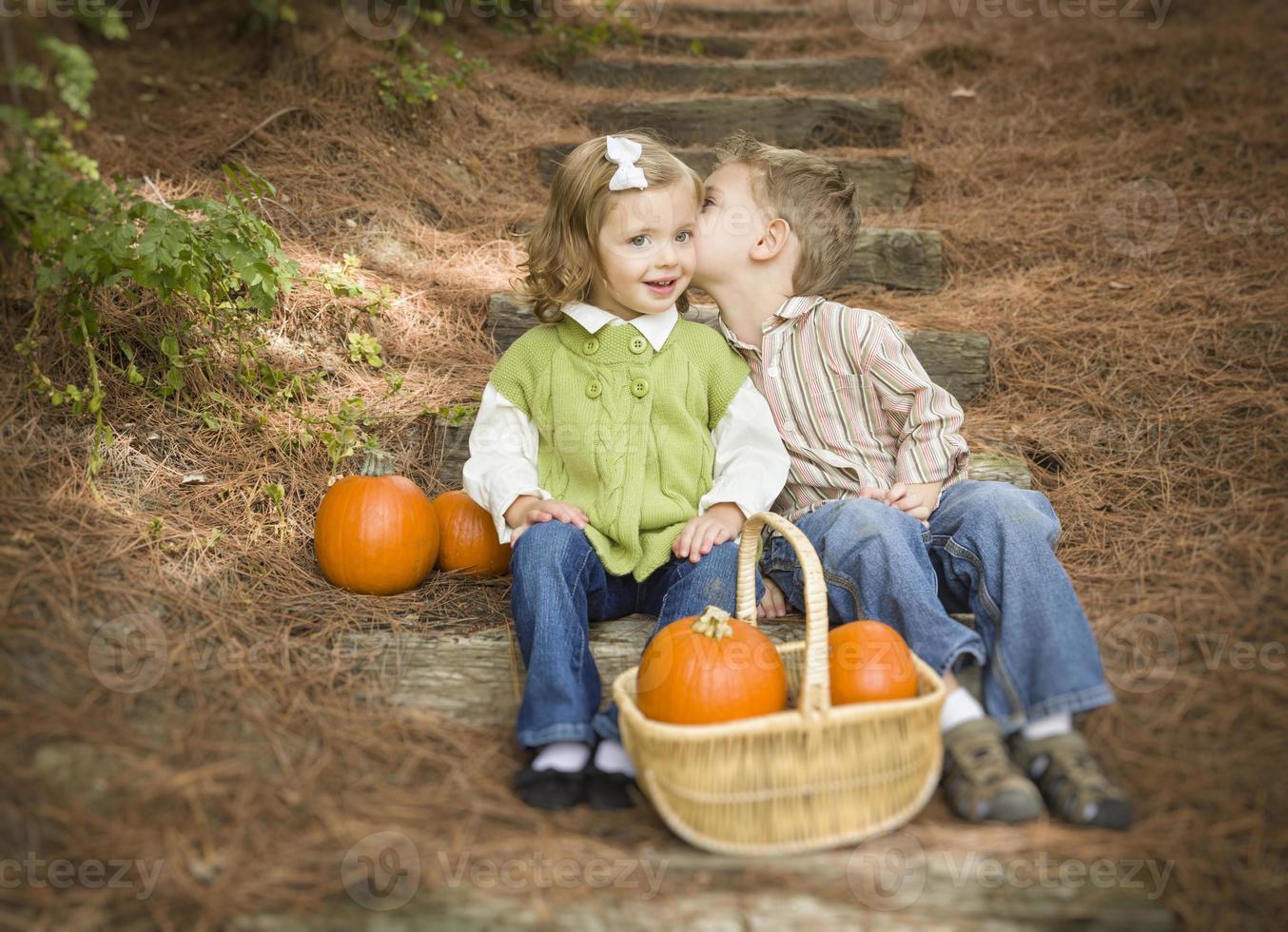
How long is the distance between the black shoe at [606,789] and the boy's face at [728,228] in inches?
53.5

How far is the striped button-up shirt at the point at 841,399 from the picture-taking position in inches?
97.0

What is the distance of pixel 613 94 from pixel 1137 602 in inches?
150

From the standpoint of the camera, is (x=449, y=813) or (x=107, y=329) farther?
(x=107, y=329)

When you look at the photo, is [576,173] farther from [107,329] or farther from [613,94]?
[613,94]

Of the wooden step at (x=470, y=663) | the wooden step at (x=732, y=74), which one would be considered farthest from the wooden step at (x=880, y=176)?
the wooden step at (x=470, y=663)

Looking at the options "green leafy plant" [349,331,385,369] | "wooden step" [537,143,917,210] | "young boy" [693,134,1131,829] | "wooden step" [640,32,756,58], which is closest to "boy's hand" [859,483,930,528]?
"young boy" [693,134,1131,829]

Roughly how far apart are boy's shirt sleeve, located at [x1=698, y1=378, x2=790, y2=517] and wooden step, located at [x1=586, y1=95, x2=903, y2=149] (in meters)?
2.35

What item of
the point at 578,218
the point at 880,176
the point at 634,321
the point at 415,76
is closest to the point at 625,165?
the point at 578,218

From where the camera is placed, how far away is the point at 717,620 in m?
1.87

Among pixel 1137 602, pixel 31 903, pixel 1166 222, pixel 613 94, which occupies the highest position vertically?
pixel 613 94

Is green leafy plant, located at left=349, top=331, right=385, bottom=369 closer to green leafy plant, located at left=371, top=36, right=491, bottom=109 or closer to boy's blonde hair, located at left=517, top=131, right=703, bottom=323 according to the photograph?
boy's blonde hair, located at left=517, top=131, right=703, bottom=323

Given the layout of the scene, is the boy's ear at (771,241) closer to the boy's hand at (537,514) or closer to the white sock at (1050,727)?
the boy's hand at (537,514)

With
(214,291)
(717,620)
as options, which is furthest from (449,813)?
(214,291)

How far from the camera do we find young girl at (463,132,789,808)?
234 centimetres
